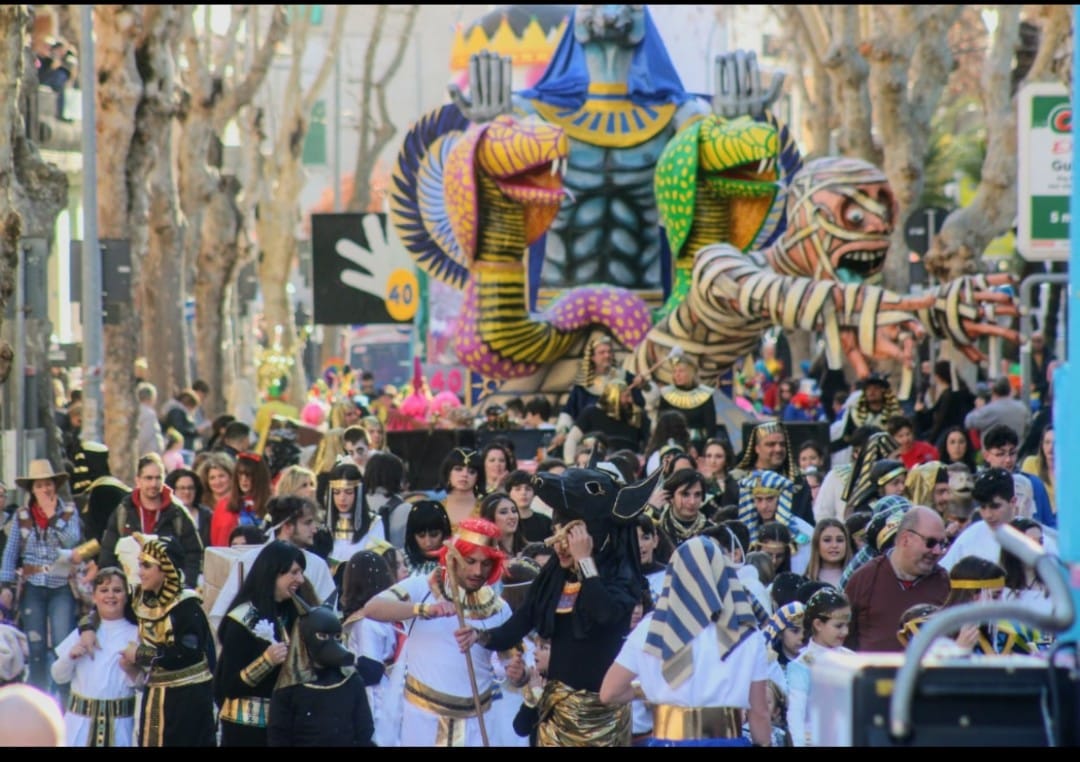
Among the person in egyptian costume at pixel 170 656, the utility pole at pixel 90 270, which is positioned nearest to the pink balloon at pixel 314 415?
the utility pole at pixel 90 270

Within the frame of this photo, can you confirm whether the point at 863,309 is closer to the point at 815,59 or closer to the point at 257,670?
the point at 257,670

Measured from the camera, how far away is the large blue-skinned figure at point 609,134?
2275 centimetres

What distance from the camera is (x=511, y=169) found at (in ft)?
68.8

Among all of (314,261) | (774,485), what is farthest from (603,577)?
(314,261)

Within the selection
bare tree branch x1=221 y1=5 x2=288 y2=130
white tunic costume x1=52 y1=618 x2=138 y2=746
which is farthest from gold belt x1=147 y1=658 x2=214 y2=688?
bare tree branch x1=221 y1=5 x2=288 y2=130

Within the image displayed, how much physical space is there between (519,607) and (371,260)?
57.1ft

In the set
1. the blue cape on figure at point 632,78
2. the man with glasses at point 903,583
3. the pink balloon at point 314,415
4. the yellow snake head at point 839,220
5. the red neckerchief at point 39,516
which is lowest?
the pink balloon at point 314,415

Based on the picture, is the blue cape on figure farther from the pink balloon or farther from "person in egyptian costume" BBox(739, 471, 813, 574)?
"person in egyptian costume" BBox(739, 471, 813, 574)

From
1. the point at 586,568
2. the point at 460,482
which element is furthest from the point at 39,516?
the point at 586,568

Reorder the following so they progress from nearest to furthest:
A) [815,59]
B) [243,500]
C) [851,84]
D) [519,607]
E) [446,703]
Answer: [519,607] → [446,703] → [243,500] → [851,84] → [815,59]

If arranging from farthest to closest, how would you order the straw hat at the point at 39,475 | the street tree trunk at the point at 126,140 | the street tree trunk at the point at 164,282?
the street tree trunk at the point at 164,282
the street tree trunk at the point at 126,140
the straw hat at the point at 39,475

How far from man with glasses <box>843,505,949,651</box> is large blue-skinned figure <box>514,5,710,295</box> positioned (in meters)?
14.0

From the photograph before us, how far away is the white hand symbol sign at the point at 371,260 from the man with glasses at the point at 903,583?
16814mm

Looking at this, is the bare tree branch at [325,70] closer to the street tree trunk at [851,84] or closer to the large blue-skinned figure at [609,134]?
the street tree trunk at [851,84]
